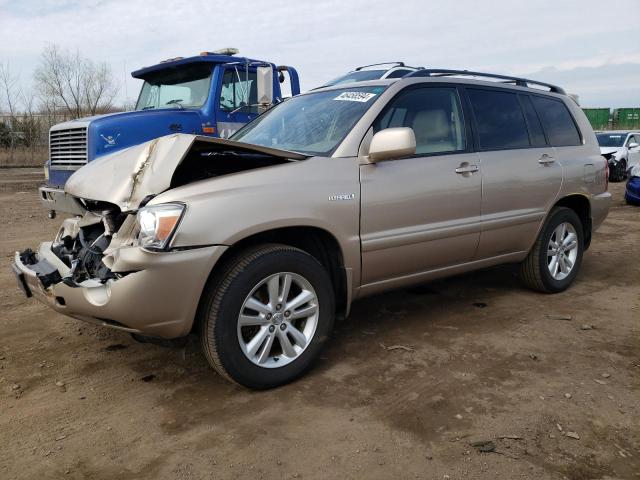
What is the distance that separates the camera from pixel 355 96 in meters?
3.76

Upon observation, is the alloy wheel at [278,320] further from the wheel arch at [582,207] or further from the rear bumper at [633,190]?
the rear bumper at [633,190]

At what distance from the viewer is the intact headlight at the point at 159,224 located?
2.66m

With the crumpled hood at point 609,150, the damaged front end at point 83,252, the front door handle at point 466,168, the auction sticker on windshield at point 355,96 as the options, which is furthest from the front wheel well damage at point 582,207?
the crumpled hood at point 609,150

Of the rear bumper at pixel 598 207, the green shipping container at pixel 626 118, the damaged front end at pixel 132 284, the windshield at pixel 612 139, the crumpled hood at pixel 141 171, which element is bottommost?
the damaged front end at pixel 132 284

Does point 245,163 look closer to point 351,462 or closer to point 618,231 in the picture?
point 351,462

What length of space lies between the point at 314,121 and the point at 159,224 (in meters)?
1.57

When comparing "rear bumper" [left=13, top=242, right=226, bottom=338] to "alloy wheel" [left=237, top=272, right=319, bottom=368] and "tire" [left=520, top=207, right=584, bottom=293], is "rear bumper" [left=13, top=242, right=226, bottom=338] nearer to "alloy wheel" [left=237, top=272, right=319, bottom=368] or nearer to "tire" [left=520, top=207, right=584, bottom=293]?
"alloy wheel" [left=237, top=272, right=319, bottom=368]

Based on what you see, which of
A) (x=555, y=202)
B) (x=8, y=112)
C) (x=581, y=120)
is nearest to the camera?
(x=555, y=202)

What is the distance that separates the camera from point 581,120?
510cm

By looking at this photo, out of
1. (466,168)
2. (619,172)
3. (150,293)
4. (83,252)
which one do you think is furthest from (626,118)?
(150,293)

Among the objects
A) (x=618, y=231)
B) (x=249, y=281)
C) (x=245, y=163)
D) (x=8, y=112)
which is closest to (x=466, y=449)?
(x=249, y=281)

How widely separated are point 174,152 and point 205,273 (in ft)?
2.27

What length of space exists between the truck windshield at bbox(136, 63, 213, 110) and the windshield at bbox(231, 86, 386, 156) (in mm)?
3522

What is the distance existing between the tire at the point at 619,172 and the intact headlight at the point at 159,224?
1657 centimetres
